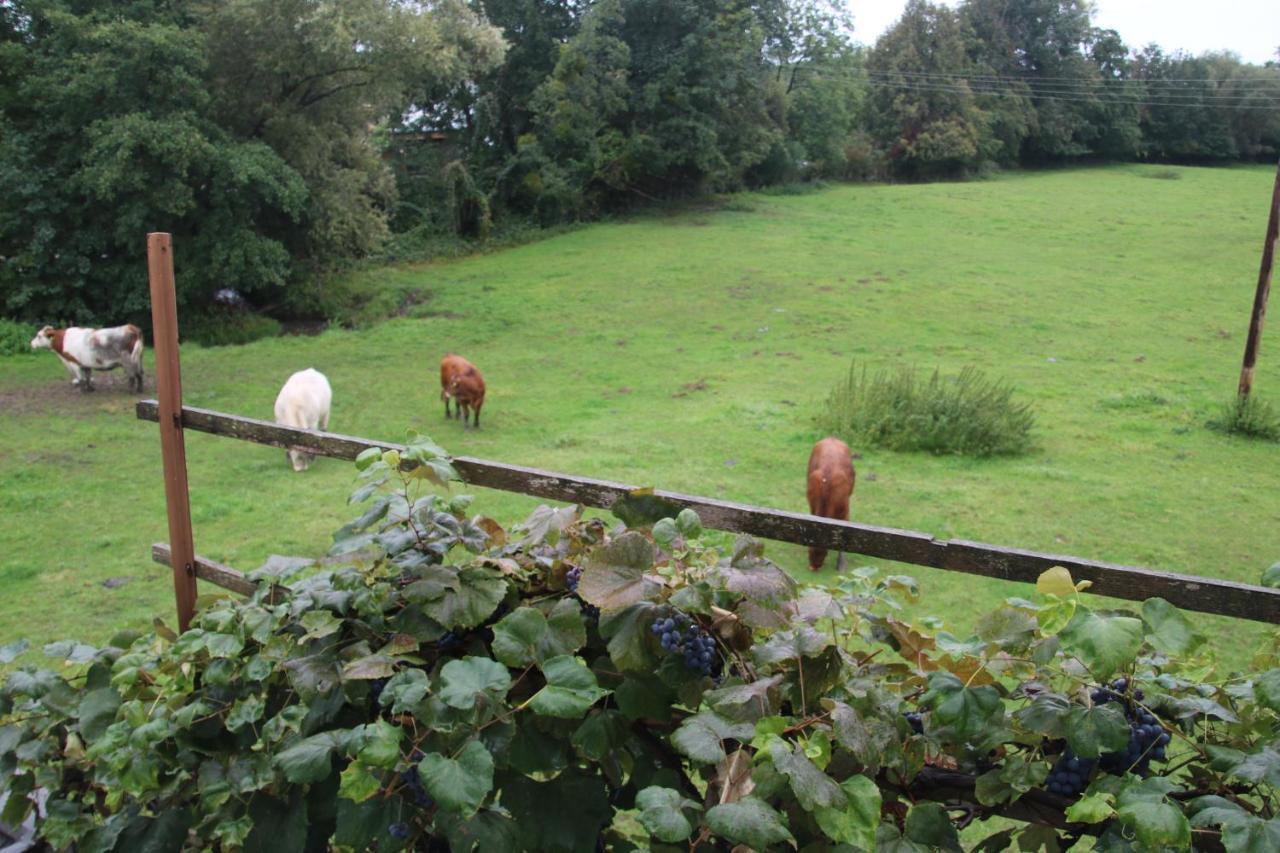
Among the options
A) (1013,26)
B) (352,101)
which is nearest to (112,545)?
(352,101)

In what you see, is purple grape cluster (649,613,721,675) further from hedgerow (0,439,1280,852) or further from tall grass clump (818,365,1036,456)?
tall grass clump (818,365,1036,456)

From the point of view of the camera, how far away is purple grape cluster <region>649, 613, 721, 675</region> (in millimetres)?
1698

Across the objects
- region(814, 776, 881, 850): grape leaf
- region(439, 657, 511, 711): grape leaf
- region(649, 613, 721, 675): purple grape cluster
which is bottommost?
region(814, 776, 881, 850): grape leaf

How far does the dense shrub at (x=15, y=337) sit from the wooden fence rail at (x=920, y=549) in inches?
592

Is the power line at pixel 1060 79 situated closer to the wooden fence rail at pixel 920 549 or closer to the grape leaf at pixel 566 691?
the wooden fence rail at pixel 920 549

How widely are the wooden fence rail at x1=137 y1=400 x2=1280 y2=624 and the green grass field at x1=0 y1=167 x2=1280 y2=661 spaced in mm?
1348

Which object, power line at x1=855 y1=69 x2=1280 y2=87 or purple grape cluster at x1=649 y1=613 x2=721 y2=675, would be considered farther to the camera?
power line at x1=855 y1=69 x2=1280 y2=87

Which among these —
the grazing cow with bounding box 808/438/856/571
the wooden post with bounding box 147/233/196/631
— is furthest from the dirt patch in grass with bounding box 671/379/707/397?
the wooden post with bounding box 147/233/196/631

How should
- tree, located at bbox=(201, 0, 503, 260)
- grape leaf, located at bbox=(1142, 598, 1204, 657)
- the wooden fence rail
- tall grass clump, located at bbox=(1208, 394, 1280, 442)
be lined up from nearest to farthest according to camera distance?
grape leaf, located at bbox=(1142, 598, 1204, 657)
the wooden fence rail
tall grass clump, located at bbox=(1208, 394, 1280, 442)
tree, located at bbox=(201, 0, 503, 260)

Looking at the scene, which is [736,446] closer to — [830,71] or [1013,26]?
[830,71]

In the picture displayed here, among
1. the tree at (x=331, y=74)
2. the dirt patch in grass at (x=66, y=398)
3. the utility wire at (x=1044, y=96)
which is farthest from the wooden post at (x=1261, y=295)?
the utility wire at (x=1044, y=96)

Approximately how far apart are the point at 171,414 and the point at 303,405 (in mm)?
7378

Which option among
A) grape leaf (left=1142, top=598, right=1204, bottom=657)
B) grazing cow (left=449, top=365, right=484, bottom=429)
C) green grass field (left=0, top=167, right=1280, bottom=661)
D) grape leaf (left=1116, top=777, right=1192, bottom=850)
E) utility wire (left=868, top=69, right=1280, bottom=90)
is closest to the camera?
grape leaf (left=1116, top=777, right=1192, bottom=850)

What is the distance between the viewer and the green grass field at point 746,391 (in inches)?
311
